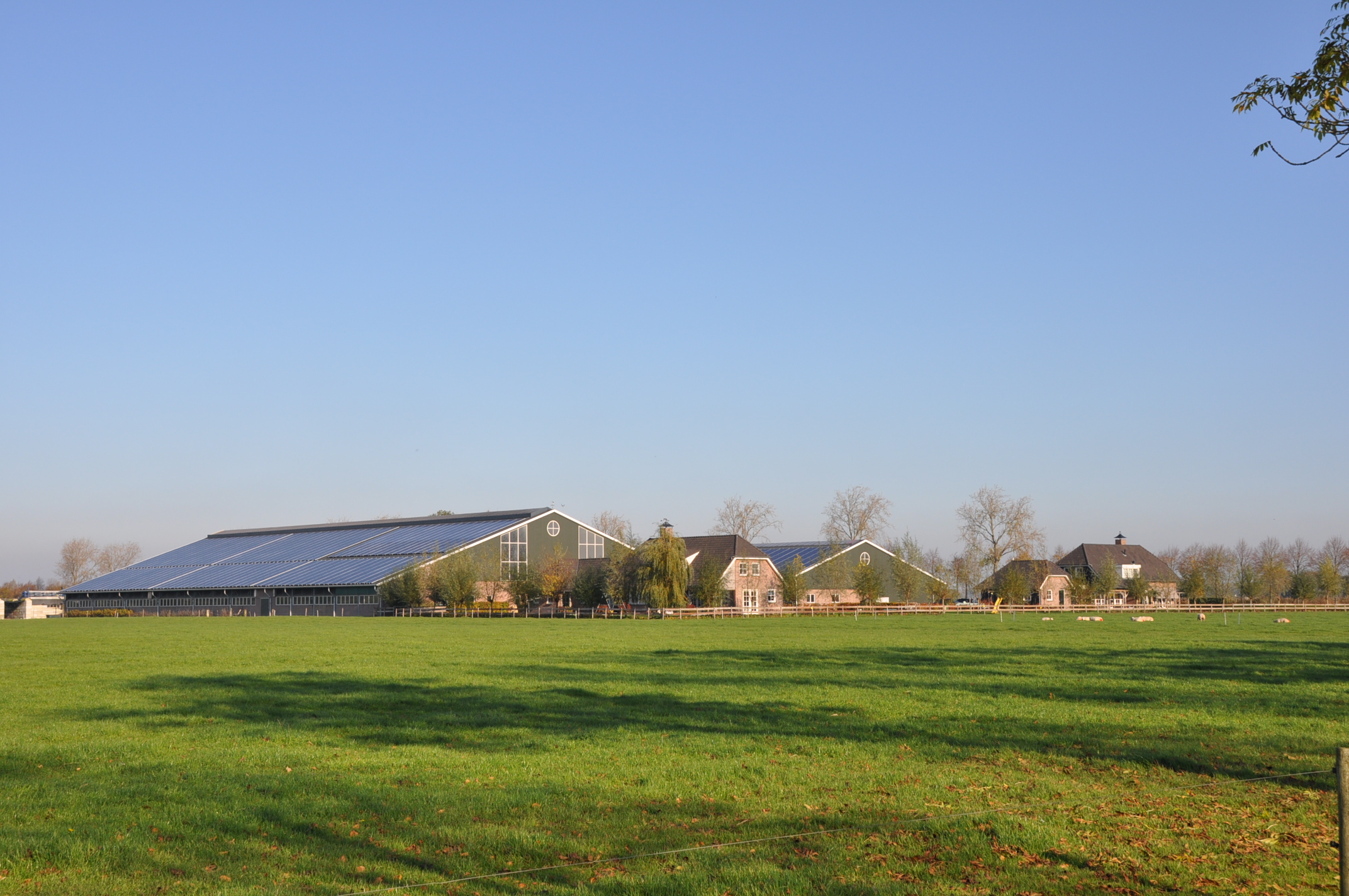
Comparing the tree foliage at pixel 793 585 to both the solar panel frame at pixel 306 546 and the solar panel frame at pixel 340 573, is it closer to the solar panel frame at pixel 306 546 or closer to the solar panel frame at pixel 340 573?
the solar panel frame at pixel 340 573

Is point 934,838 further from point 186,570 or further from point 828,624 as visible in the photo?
point 186,570

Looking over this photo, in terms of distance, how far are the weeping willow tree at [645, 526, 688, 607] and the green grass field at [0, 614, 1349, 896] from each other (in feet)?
178

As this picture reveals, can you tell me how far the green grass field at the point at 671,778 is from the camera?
29.0 feet

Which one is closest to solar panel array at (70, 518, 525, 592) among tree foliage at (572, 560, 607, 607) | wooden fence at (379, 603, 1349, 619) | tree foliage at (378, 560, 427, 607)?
tree foliage at (378, 560, 427, 607)

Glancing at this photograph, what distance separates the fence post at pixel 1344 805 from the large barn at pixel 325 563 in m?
91.6

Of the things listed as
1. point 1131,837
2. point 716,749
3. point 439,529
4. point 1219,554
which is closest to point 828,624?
point 716,749

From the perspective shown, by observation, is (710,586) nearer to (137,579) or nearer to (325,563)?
(325,563)

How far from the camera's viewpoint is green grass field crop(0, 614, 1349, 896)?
883 cm

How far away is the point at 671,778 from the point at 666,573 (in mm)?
70052

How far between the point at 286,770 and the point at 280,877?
4805mm

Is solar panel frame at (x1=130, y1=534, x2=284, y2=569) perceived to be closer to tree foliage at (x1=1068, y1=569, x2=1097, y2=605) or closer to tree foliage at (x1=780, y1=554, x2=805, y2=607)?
tree foliage at (x1=780, y1=554, x2=805, y2=607)

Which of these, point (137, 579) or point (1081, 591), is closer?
point (1081, 591)

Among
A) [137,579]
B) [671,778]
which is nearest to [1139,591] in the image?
[137,579]

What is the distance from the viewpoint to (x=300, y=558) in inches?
4373
